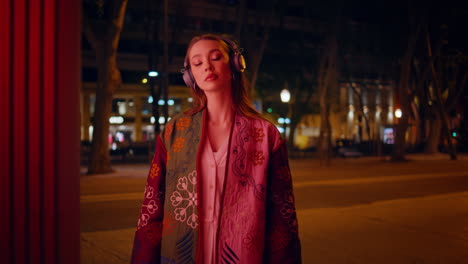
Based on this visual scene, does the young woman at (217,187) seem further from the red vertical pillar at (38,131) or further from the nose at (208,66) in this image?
the red vertical pillar at (38,131)

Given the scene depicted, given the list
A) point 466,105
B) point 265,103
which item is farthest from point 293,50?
point 466,105

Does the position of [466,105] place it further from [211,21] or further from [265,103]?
[211,21]

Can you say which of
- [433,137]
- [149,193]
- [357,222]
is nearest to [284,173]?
[149,193]

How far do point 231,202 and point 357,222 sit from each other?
6676 millimetres

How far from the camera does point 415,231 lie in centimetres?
776

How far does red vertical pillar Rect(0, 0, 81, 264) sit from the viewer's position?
7.99 feet

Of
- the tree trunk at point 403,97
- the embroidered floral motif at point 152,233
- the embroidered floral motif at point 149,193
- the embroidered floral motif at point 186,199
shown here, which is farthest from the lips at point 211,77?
the tree trunk at point 403,97

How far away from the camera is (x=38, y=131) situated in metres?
2.47

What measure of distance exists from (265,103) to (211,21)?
1282cm

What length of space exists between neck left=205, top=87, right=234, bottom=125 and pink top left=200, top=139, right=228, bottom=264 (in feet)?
0.69

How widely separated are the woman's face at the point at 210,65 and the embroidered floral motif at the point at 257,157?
0.40 metres

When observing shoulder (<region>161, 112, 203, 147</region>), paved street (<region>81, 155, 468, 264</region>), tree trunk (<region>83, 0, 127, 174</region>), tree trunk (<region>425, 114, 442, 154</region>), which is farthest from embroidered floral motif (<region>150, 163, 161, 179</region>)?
tree trunk (<region>425, 114, 442, 154</region>)

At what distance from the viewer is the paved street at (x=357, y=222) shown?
6293mm

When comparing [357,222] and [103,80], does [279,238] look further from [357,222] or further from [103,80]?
[103,80]
